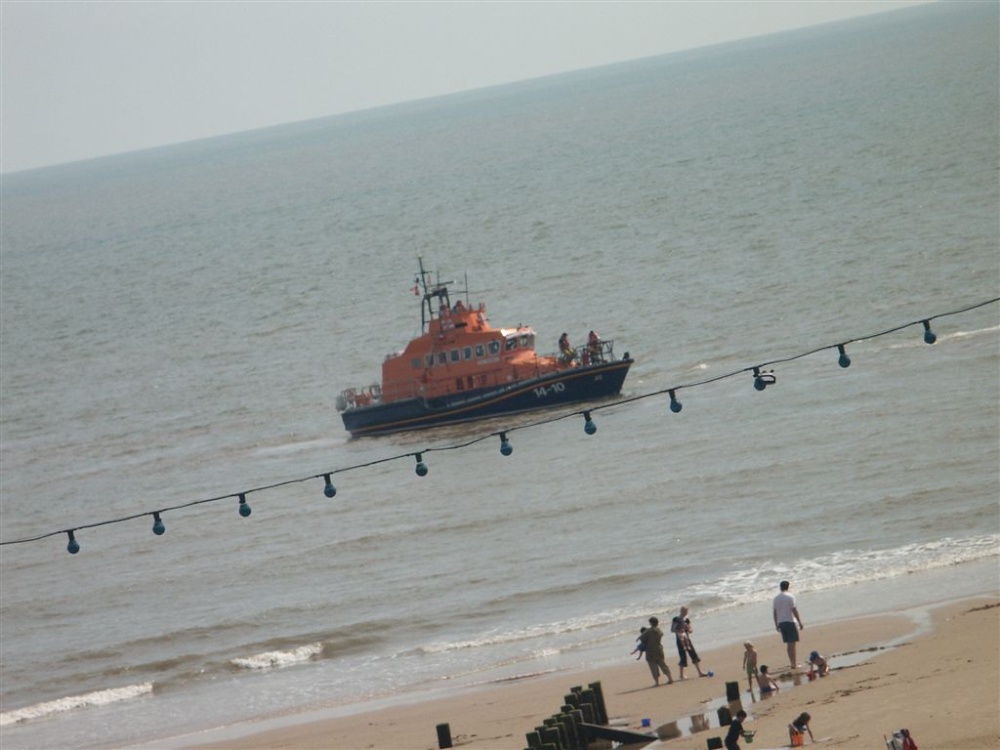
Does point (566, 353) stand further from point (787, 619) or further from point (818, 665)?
point (818, 665)

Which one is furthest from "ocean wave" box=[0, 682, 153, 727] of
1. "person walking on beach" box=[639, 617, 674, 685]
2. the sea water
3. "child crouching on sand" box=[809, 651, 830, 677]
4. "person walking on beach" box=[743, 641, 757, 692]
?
"child crouching on sand" box=[809, 651, 830, 677]

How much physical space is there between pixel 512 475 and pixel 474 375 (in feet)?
22.0

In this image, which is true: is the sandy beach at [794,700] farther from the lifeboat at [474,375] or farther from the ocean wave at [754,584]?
the lifeboat at [474,375]

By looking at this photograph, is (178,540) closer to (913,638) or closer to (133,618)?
(133,618)

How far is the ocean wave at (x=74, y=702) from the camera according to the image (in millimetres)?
29125

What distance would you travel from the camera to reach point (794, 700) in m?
19.6

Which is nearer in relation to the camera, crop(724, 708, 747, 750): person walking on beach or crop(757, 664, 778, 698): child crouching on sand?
crop(724, 708, 747, 750): person walking on beach

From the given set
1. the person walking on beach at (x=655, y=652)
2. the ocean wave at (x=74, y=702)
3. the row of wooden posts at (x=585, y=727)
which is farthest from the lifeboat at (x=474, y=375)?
the row of wooden posts at (x=585, y=727)

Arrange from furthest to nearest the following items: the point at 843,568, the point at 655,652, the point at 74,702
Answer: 1. the point at 74,702
2. the point at 843,568
3. the point at 655,652

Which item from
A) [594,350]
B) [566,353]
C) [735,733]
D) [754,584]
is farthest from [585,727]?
[566,353]

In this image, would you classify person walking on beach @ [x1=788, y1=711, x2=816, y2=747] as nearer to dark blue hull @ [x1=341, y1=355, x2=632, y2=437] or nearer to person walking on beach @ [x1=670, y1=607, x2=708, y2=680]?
person walking on beach @ [x1=670, y1=607, x2=708, y2=680]

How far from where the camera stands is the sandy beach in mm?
17359

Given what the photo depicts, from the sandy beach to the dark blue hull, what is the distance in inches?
858

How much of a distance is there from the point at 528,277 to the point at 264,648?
50744 mm
